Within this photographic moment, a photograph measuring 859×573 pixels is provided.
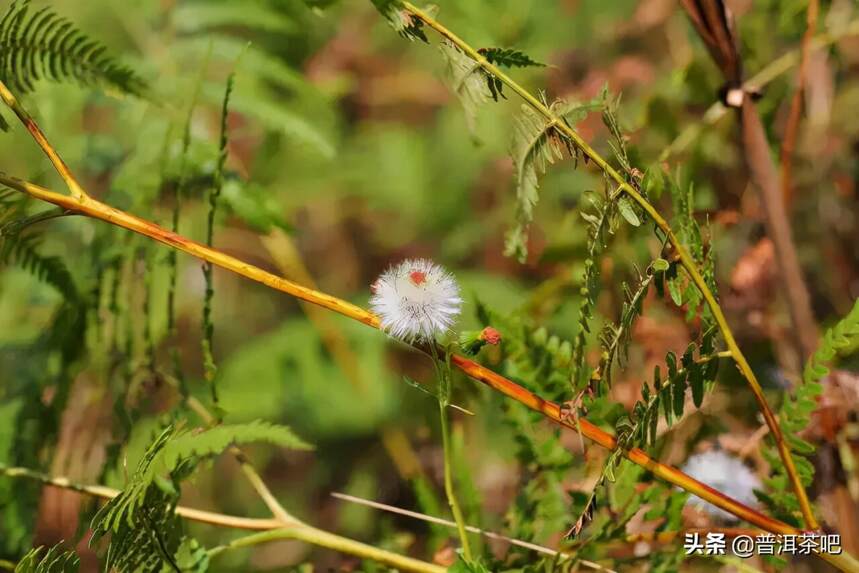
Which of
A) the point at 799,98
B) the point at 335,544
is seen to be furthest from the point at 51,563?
the point at 799,98

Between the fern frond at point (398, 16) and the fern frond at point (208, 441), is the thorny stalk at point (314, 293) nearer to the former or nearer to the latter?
the fern frond at point (398, 16)

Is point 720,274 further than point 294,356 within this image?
No

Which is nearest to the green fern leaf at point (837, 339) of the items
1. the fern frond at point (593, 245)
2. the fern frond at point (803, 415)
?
the fern frond at point (803, 415)

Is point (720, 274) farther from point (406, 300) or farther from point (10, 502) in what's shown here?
point (10, 502)

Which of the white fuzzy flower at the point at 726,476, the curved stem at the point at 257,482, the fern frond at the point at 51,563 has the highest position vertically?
the white fuzzy flower at the point at 726,476

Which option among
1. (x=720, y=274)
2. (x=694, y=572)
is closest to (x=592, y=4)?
(x=720, y=274)

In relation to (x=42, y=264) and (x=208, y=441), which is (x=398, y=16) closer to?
(x=208, y=441)

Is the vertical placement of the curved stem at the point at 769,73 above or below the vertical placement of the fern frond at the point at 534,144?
above

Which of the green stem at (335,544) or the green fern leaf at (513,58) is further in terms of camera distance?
the green stem at (335,544)
